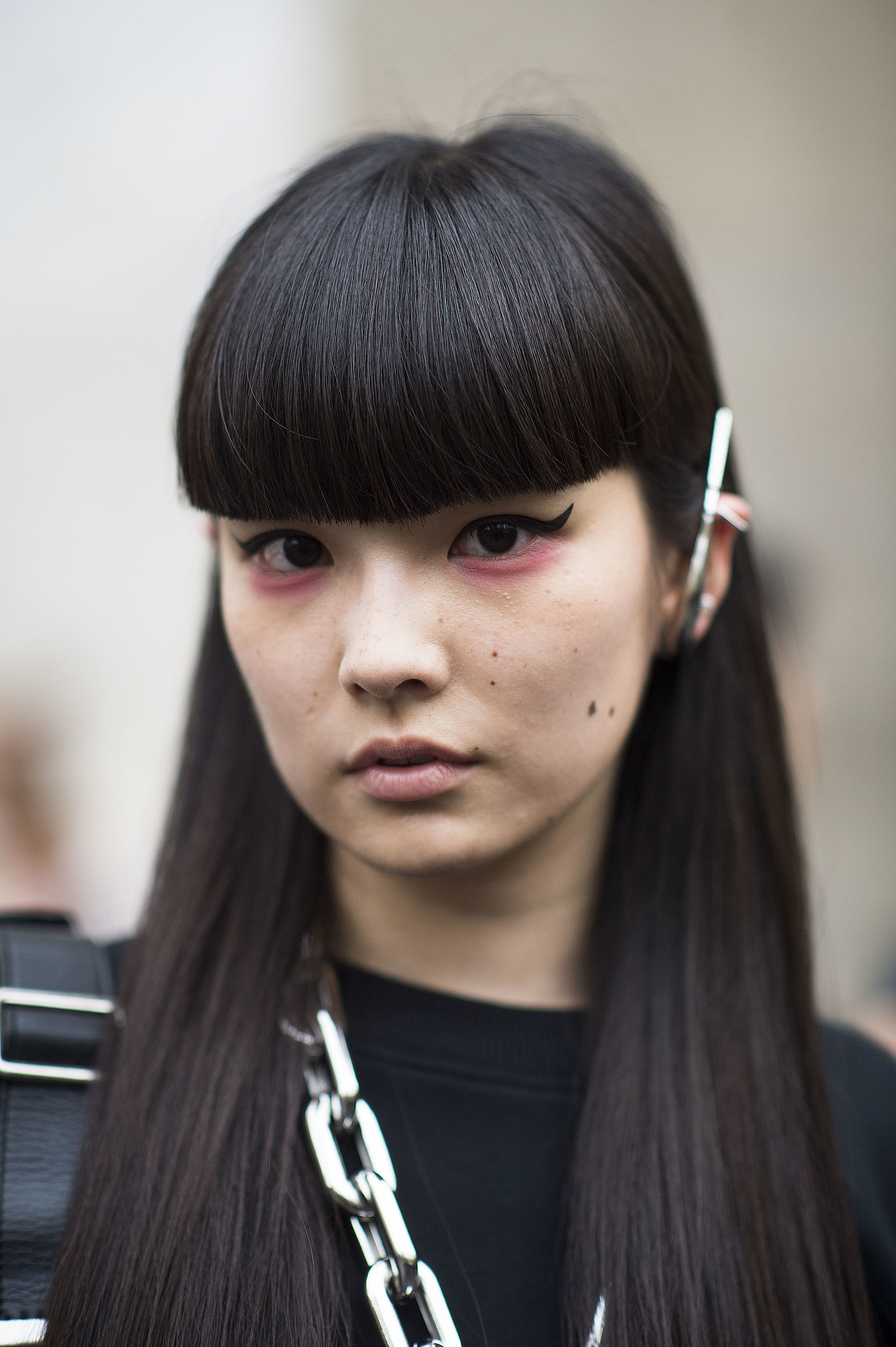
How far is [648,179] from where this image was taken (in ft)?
12.0

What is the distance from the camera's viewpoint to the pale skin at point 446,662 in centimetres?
103

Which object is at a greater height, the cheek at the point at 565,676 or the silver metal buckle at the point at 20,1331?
the cheek at the point at 565,676

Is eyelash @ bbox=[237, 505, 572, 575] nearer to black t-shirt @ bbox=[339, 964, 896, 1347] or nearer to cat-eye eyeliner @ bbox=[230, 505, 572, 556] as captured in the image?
cat-eye eyeliner @ bbox=[230, 505, 572, 556]

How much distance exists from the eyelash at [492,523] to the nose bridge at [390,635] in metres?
0.06

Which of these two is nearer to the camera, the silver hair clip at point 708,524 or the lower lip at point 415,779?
the lower lip at point 415,779

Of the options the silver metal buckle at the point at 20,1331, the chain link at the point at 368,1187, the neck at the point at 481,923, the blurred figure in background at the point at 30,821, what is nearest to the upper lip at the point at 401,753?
the neck at the point at 481,923

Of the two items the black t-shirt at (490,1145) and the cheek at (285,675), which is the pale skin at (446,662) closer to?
the cheek at (285,675)

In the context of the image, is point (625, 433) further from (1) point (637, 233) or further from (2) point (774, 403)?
(2) point (774, 403)

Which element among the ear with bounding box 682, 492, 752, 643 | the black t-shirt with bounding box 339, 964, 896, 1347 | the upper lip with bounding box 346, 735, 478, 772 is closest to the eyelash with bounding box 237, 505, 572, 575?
the upper lip with bounding box 346, 735, 478, 772

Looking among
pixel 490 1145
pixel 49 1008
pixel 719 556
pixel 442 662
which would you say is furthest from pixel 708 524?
pixel 49 1008

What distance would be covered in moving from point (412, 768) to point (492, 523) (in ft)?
0.81

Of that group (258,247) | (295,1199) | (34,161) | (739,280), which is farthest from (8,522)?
(295,1199)

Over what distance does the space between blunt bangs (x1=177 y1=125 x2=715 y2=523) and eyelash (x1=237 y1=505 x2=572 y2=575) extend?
3cm

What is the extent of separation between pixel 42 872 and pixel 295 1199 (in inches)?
95.1
